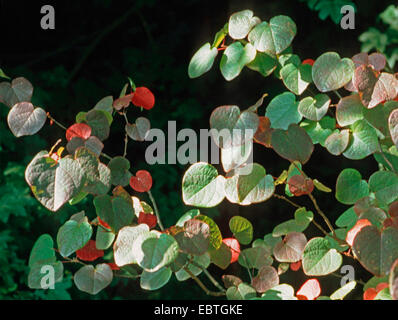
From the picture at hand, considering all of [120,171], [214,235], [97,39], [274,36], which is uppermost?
[97,39]

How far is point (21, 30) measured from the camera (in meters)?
2.97

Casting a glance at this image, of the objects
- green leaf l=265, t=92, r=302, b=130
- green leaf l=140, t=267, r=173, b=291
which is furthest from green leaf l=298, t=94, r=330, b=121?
green leaf l=140, t=267, r=173, b=291

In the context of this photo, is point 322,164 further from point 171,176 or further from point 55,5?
point 55,5

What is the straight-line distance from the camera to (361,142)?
91cm

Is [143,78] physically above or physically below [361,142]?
above

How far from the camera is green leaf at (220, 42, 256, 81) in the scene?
956mm

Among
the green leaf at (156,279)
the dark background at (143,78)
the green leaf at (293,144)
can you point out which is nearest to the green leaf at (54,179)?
the green leaf at (156,279)

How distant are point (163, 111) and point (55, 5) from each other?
0.88 metres

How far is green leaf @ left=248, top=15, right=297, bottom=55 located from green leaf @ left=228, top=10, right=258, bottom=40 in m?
0.02

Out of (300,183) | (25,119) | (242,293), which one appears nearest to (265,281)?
(242,293)

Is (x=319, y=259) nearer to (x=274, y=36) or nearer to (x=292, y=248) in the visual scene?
(x=292, y=248)

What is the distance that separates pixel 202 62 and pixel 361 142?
313 millimetres

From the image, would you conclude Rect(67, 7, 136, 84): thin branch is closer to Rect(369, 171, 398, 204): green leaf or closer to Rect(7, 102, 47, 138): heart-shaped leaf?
Rect(7, 102, 47, 138): heart-shaped leaf

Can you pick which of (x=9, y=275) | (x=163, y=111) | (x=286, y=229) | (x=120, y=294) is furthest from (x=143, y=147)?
(x=286, y=229)
